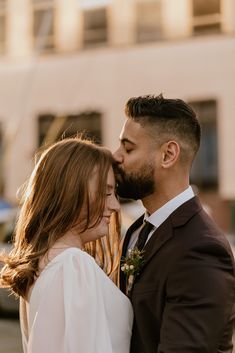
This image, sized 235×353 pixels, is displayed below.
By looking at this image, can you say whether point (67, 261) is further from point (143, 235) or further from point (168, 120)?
point (168, 120)

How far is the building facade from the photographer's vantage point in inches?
1022

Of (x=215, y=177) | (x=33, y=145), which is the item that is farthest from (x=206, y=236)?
(x=33, y=145)

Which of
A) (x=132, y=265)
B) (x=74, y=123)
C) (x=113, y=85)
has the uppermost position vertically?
(x=113, y=85)

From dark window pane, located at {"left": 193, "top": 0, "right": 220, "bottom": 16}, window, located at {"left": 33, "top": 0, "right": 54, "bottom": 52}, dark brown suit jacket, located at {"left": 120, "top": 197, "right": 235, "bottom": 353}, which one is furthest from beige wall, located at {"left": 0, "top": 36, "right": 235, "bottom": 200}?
dark brown suit jacket, located at {"left": 120, "top": 197, "right": 235, "bottom": 353}

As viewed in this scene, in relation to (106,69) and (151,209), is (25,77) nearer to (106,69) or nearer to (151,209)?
(106,69)

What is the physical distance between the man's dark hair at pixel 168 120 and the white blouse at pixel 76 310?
0.55 meters

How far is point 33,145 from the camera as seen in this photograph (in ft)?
91.5

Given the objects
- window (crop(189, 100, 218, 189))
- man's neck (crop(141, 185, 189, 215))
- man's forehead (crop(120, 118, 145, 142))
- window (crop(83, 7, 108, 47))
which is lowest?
window (crop(189, 100, 218, 189))

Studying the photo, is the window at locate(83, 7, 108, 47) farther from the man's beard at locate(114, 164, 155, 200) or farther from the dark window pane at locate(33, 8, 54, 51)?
the man's beard at locate(114, 164, 155, 200)

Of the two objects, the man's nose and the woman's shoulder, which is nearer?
the woman's shoulder

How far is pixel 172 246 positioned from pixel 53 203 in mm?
494

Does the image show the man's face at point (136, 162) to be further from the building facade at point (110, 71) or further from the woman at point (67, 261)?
the building facade at point (110, 71)

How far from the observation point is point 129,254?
3.22 meters

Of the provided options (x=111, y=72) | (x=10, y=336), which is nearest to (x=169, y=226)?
(x=10, y=336)
